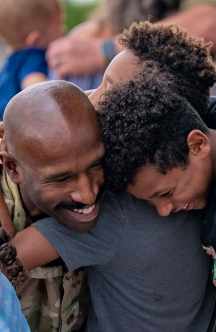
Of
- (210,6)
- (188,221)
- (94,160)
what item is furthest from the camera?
(210,6)

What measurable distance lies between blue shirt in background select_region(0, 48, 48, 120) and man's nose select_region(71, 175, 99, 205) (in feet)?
7.31

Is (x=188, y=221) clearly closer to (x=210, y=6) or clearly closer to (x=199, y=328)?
(x=199, y=328)

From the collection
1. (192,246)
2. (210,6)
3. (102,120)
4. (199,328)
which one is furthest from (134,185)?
(210,6)

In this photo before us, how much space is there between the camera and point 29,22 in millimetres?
3836

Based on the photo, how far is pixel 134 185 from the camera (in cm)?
155

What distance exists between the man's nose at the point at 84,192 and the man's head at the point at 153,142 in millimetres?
95

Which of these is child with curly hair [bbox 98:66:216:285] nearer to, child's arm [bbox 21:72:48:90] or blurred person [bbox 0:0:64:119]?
child's arm [bbox 21:72:48:90]

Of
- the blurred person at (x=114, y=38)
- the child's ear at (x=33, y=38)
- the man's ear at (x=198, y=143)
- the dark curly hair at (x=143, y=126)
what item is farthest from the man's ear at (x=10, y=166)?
the child's ear at (x=33, y=38)

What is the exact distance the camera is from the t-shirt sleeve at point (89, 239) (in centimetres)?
158

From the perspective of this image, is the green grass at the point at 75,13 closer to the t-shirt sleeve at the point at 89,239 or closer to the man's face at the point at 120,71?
the man's face at the point at 120,71

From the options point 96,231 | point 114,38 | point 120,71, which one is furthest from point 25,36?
point 96,231

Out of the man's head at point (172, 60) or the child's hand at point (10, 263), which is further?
the man's head at point (172, 60)

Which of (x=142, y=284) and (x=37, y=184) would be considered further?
(x=142, y=284)

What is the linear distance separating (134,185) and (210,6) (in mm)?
2211
